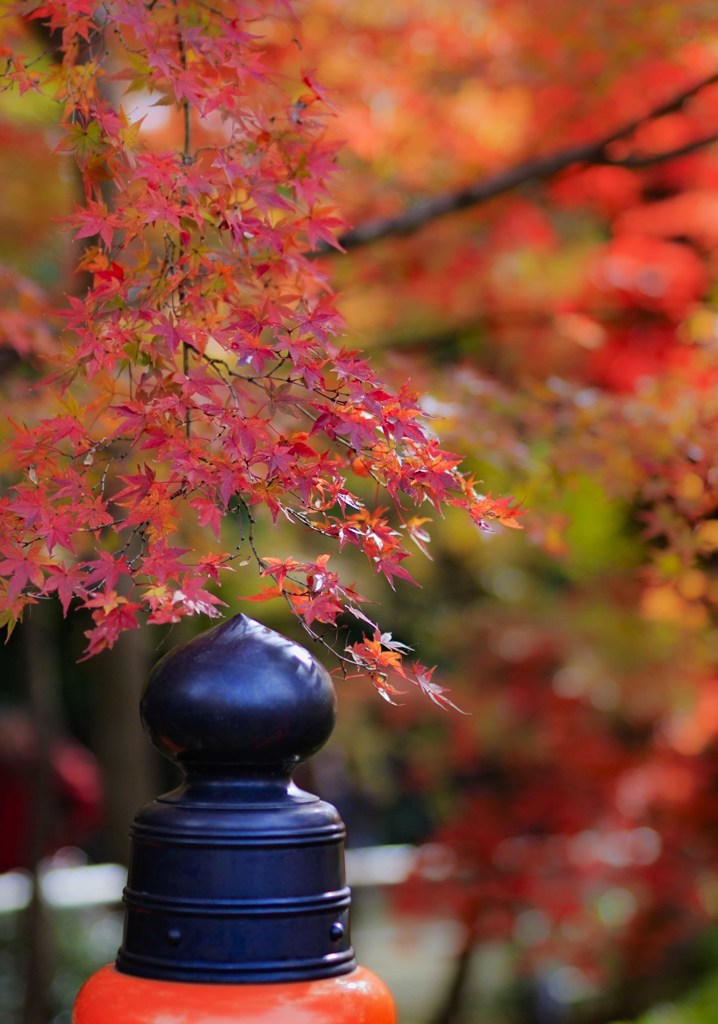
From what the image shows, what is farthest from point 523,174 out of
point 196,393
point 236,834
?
point 236,834

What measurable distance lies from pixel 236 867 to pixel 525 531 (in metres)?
3.17

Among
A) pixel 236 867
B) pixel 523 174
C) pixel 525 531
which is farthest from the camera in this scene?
pixel 525 531

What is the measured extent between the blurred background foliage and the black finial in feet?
7.75

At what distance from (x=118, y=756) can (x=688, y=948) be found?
409 centimetres

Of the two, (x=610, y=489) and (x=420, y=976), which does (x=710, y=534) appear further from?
(x=420, y=976)

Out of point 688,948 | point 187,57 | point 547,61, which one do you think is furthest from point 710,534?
point 688,948

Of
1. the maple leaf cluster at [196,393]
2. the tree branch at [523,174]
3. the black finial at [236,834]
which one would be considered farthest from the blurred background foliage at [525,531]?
the black finial at [236,834]

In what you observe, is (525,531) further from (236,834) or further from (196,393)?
(236,834)

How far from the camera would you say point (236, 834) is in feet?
5.56

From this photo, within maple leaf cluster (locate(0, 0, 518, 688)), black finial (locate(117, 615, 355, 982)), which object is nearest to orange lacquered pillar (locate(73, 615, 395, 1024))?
black finial (locate(117, 615, 355, 982))

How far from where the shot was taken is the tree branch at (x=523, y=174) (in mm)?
4229

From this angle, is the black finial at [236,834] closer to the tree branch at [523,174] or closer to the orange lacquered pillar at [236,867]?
the orange lacquered pillar at [236,867]

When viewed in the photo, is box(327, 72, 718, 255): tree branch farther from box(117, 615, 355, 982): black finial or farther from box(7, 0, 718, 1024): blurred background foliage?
box(117, 615, 355, 982): black finial

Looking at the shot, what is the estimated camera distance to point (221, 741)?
1.72m
